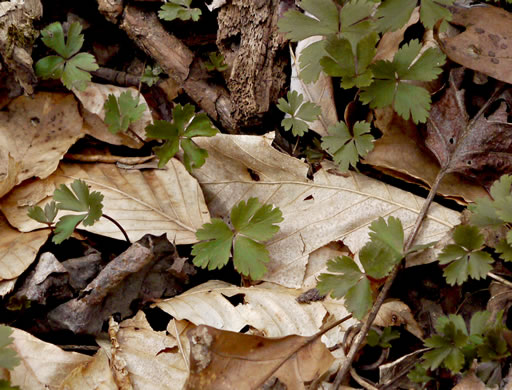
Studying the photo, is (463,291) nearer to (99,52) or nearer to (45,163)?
(45,163)

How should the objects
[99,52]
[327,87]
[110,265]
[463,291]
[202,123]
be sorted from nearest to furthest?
1. [463,291]
2. [110,265]
3. [202,123]
4. [327,87]
5. [99,52]

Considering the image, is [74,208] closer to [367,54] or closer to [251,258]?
[251,258]

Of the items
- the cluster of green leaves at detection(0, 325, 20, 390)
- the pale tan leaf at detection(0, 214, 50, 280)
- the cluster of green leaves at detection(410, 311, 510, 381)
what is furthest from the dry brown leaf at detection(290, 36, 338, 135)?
the cluster of green leaves at detection(0, 325, 20, 390)

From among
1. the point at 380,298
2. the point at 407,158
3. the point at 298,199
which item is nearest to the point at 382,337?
the point at 380,298

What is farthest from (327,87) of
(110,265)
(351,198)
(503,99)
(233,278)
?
(110,265)

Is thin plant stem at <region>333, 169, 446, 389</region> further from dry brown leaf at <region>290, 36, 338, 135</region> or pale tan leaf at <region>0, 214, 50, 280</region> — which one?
pale tan leaf at <region>0, 214, 50, 280</region>
